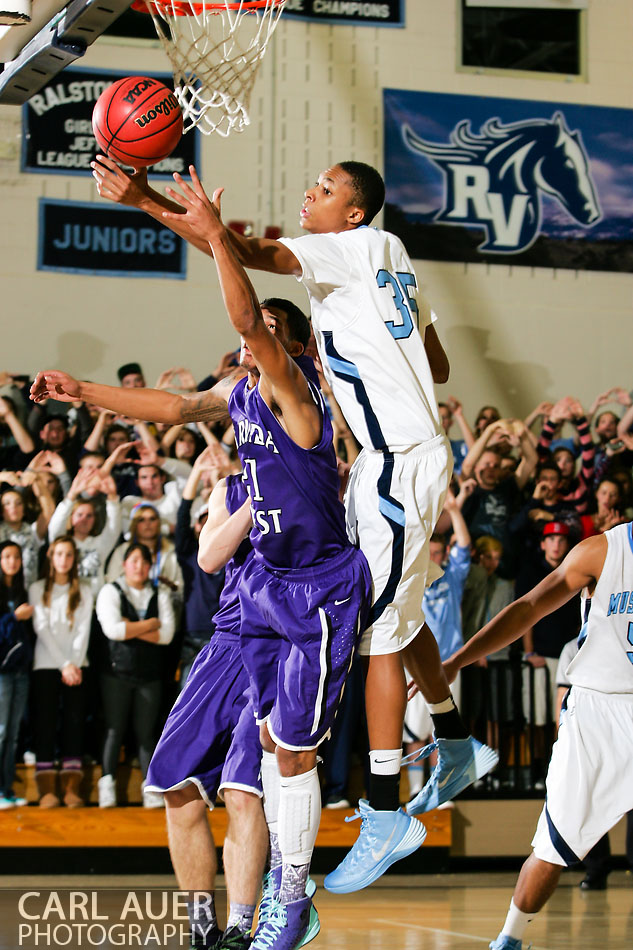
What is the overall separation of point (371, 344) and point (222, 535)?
3.47 feet

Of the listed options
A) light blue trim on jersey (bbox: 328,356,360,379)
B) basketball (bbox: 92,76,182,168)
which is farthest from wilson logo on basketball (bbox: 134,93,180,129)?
light blue trim on jersey (bbox: 328,356,360,379)

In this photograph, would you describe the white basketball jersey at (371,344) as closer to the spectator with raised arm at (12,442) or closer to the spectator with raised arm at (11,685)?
the spectator with raised arm at (11,685)

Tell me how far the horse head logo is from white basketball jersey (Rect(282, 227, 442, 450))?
799 cm

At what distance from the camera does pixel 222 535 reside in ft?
14.4

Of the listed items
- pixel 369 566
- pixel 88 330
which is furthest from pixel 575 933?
pixel 88 330

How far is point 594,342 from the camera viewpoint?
11766 millimetres

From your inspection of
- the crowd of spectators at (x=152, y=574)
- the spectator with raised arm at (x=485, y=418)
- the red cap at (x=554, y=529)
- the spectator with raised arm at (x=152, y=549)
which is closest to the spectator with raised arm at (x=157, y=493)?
the crowd of spectators at (x=152, y=574)

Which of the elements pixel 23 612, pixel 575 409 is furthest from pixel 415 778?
pixel 575 409

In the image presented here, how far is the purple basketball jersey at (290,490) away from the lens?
3742mm

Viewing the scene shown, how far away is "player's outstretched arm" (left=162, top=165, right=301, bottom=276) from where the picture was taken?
3332 millimetres

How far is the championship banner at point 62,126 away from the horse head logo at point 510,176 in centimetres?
294

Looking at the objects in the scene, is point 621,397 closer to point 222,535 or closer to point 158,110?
point 222,535

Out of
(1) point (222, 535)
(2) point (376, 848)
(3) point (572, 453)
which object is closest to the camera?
(2) point (376, 848)

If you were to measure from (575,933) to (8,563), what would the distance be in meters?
4.35
